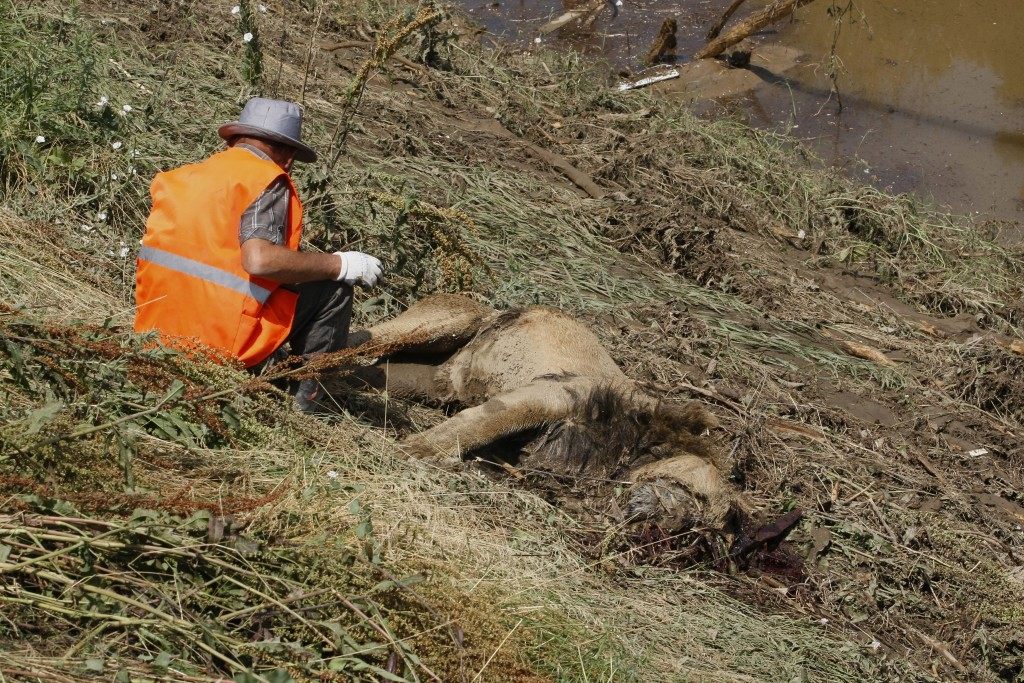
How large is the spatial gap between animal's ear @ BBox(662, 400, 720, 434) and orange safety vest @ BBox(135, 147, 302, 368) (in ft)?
7.40

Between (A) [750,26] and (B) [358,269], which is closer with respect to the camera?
(B) [358,269]

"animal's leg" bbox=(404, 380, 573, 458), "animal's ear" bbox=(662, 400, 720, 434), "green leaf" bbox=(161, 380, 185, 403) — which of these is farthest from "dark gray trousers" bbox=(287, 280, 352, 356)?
"animal's ear" bbox=(662, 400, 720, 434)

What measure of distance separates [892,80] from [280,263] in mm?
10945

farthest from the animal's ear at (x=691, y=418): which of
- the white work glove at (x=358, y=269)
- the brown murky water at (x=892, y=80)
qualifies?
the brown murky water at (x=892, y=80)

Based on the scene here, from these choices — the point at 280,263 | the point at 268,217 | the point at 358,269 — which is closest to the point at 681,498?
the point at 358,269

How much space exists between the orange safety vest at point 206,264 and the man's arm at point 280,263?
10 cm

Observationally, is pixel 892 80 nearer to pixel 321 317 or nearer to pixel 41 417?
pixel 321 317

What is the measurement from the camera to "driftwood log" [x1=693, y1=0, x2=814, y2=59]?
45.4 feet

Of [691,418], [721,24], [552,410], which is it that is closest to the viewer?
[552,410]

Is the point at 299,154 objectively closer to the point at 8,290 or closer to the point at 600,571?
the point at 8,290

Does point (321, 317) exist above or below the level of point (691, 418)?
above

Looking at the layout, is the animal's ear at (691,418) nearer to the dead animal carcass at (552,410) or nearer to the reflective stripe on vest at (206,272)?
the dead animal carcass at (552,410)

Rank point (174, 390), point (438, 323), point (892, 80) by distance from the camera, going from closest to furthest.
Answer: point (174, 390) < point (438, 323) < point (892, 80)

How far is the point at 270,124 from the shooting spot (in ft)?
19.2
